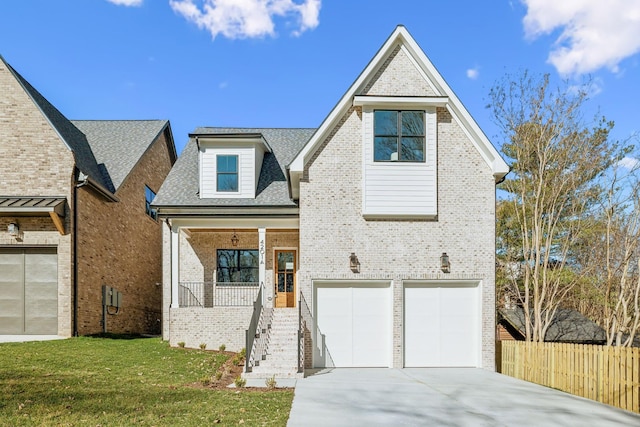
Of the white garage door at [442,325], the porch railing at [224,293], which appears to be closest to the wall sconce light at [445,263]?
the white garage door at [442,325]

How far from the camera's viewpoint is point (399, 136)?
13562 mm

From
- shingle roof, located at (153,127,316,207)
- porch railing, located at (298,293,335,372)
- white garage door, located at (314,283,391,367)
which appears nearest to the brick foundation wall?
porch railing, located at (298,293,335,372)

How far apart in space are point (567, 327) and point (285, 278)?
15.6 m

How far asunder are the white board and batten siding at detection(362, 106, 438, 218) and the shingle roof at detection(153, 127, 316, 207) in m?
3.82

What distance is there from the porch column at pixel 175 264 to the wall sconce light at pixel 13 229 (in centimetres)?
470

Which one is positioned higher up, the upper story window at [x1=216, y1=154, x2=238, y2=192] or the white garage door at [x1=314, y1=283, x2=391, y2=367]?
the upper story window at [x1=216, y1=154, x2=238, y2=192]

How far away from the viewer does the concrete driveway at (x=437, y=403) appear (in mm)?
7664

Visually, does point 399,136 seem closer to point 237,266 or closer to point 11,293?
point 237,266

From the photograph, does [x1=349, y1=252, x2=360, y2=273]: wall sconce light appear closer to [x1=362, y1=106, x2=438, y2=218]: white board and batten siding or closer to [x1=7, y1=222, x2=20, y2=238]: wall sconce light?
[x1=362, y1=106, x2=438, y2=218]: white board and batten siding

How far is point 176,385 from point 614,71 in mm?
18077

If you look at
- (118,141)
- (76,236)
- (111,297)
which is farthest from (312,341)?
(118,141)

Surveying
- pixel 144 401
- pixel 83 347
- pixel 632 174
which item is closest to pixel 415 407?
pixel 144 401

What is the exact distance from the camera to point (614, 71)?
17.7m

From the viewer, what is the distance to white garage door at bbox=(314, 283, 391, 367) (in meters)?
13.2
